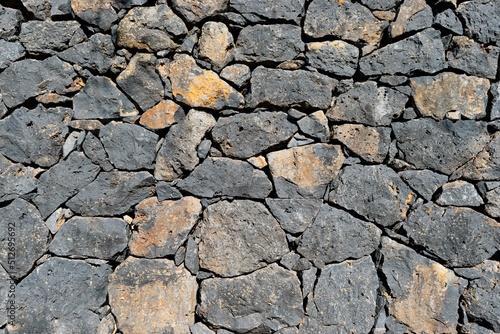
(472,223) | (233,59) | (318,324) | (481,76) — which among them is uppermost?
(481,76)

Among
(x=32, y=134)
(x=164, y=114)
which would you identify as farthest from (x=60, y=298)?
(x=164, y=114)

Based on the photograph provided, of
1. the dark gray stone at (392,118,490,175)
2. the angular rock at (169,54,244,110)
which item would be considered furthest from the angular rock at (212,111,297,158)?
the dark gray stone at (392,118,490,175)

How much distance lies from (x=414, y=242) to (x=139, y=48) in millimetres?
1977

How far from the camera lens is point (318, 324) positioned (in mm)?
2590

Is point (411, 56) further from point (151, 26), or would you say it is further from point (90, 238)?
point (90, 238)

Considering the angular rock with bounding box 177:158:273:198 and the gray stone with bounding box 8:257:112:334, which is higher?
the angular rock with bounding box 177:158:273:198

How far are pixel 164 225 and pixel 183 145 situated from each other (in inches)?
19.2

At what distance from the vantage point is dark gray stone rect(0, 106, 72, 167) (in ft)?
8.42

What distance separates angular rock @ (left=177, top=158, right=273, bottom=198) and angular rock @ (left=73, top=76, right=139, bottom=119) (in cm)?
59

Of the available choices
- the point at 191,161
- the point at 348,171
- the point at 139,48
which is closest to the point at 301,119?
the point at 348,171

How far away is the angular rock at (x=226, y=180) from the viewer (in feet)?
8.50

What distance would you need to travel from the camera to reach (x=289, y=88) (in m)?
2.56

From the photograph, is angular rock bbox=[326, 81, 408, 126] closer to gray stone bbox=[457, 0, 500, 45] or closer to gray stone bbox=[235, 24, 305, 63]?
gray stone bbox=[235, 24, 305, 63]

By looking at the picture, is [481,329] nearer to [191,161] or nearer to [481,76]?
[481,76]
